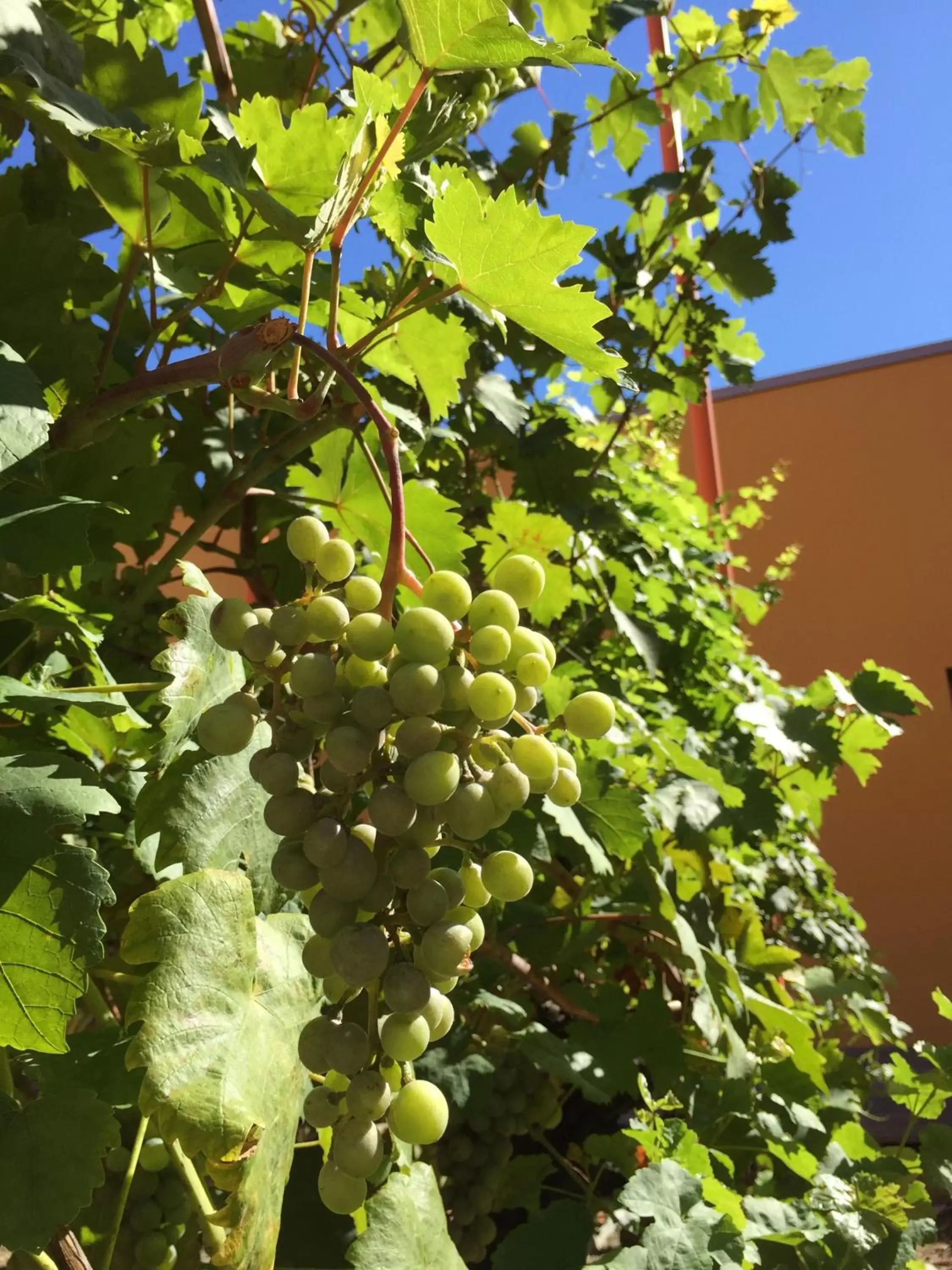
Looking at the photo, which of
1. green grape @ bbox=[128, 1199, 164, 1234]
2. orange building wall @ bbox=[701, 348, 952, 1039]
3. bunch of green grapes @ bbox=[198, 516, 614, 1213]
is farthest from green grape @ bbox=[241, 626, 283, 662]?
orange building wall @ bbox=[701, 348, 952, 1039]

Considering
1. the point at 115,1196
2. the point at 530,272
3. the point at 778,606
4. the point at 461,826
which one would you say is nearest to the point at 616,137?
the point at 530,272

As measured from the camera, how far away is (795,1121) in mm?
961

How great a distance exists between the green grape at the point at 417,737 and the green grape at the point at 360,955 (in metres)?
0.08

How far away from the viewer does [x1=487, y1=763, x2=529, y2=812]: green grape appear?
1.37 ft

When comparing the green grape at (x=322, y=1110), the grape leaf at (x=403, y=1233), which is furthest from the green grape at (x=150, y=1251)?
the green grape at (x=322, y=1110)

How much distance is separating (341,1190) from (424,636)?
9.8 inches

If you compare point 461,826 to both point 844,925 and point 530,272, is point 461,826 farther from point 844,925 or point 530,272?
point 844,925

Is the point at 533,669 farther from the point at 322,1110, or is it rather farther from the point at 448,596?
the point at 322,1110

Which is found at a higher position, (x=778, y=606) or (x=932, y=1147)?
(x=778, y=606)

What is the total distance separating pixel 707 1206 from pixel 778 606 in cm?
345

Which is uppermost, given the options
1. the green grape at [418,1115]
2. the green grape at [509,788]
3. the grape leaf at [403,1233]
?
the green grape at [509,788]

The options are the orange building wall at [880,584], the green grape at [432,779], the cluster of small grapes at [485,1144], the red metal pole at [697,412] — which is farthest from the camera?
the orange building wall at [880,584]

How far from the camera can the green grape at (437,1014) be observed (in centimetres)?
43

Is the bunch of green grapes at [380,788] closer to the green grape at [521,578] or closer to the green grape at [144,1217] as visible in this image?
the green grape at [521,578]
